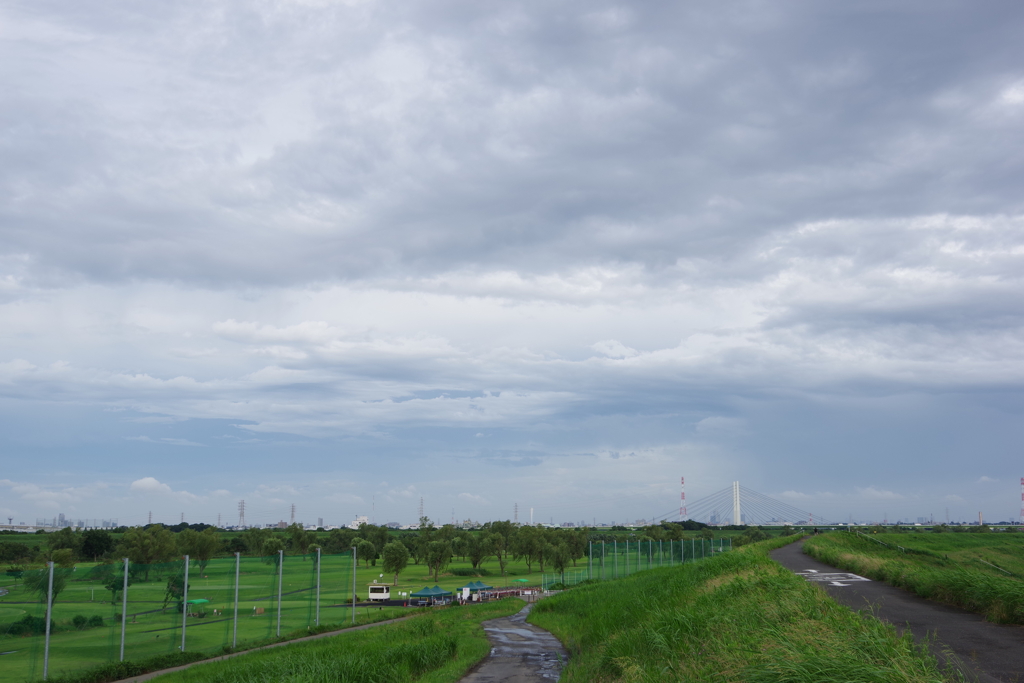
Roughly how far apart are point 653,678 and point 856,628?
9.13 feet

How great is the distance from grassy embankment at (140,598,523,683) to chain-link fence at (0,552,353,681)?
2.14 metres

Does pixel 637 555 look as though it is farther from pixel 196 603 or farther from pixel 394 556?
pixel 394 556

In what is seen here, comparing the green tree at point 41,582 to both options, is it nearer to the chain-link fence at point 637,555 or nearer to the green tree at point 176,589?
the green tree at point 176,589

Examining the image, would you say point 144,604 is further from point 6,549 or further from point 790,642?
point 6,549

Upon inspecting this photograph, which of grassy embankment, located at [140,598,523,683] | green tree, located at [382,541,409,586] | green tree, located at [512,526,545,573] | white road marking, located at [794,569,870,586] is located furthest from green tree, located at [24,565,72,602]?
green tree, located at [512,526,545,573]

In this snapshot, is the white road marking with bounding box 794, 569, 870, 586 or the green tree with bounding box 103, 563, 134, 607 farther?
the white road marking with bounding box 794, 569, 870, 586

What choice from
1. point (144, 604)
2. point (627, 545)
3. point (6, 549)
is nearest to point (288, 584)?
point (144, 604)

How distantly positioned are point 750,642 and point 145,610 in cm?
1778

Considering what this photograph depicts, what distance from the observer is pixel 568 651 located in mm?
20688

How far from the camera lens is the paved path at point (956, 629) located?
29.5 feet

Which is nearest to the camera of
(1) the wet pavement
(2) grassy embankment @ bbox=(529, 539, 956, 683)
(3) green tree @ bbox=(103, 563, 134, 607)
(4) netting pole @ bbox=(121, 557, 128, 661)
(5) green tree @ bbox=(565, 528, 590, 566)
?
(2) grassy embankment @ bbox=(529, 539, 956, 683)

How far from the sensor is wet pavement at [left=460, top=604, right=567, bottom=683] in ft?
53.8

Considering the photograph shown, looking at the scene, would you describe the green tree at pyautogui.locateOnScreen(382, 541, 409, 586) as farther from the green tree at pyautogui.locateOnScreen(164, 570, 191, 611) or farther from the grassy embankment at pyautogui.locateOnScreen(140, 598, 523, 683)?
the green tree at pyautogui.locateOnScreen(164, 570, 191, 611)

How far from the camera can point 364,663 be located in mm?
16078
